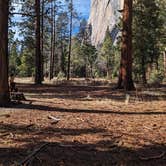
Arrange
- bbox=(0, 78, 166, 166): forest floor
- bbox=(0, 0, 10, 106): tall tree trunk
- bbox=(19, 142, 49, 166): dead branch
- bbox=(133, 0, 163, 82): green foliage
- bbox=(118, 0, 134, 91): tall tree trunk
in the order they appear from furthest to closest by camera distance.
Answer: bbox=(133, 0, 163, 82): green foliage, bbox=(118, 0, 134, 91): tall tree trunk, bbox=(0, 0, 10, 106): tall tree trunk, bbox=(0, 78, 166, 166): forest floor, bbox=(19, 142, 49, 166): dead branch

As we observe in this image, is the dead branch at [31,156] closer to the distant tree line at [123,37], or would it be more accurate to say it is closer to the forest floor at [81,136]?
the forest floor at [81,136]

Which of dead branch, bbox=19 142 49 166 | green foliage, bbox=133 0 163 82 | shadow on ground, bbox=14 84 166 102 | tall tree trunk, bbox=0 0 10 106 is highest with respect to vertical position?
green foliage, bbox=133 0 163 82

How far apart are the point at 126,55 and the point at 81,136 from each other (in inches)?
607

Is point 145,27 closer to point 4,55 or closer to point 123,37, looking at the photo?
point 123,37

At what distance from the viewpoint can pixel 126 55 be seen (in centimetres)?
2456

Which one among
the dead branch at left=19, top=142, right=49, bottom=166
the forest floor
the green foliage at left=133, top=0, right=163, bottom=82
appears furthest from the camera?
the green foliage at left=133, top=0, right=163, bottom=82

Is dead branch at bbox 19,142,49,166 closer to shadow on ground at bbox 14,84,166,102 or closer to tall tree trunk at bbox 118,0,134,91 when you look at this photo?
shadow on ground at bbox 14,84,166,102

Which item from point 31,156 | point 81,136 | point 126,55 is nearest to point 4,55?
point 81,136

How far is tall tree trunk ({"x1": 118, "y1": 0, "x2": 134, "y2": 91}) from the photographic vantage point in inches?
937

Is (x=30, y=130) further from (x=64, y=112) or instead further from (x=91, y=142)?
(x=64, y=112)

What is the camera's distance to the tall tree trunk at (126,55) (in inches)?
937

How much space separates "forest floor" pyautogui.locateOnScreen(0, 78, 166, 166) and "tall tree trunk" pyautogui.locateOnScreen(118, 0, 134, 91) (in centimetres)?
891

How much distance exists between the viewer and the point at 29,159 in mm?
7418

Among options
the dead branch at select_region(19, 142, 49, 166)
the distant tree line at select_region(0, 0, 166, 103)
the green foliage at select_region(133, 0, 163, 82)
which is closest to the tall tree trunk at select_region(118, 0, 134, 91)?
the distant tree line at select_region(0, 0, 166, 103)
